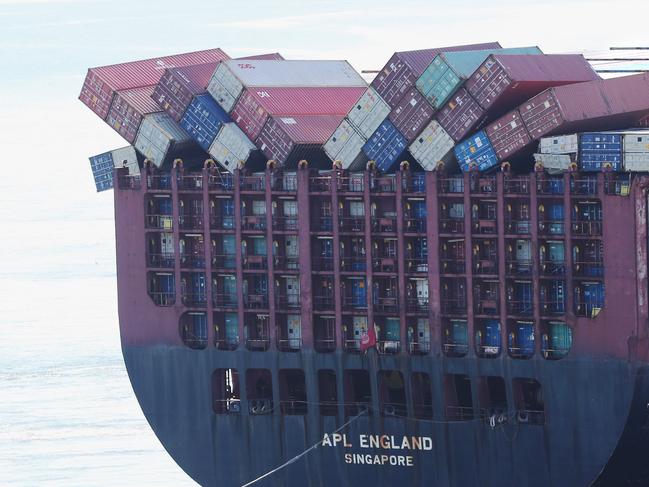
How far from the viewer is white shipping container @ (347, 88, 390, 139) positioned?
90.7m

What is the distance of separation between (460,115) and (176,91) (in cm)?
1288

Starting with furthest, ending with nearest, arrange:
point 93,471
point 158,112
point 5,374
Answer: point 5,374
point 93,471
point 158,112

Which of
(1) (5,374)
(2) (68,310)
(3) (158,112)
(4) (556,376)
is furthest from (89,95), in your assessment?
(2) (68,310)

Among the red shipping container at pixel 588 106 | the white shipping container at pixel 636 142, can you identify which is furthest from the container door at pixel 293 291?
the white shipping container at pixel 636 142

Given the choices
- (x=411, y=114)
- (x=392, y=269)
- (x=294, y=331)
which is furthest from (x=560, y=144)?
(x=294, y=331)

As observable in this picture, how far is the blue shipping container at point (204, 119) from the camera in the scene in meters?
94.0

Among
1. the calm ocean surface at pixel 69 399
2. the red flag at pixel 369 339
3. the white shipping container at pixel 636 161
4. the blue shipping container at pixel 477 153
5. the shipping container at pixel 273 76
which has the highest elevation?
the shipping container at pixel 273 76

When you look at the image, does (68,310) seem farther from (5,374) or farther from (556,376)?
(556,376)

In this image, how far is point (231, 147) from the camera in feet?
306

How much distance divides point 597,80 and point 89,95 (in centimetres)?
2190

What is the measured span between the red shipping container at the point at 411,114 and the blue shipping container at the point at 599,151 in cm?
697

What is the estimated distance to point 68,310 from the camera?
161 meters

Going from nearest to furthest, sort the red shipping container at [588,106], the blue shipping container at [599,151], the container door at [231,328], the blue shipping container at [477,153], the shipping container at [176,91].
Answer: the blue shipping container at [599,151] < the red shipping container at [588,106] < the blue shipping container at [477,153] < the container door at [231,328] < the shipping container at [176,91]

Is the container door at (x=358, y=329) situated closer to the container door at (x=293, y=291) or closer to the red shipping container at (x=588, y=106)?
the container door at (x=293, y=291)
